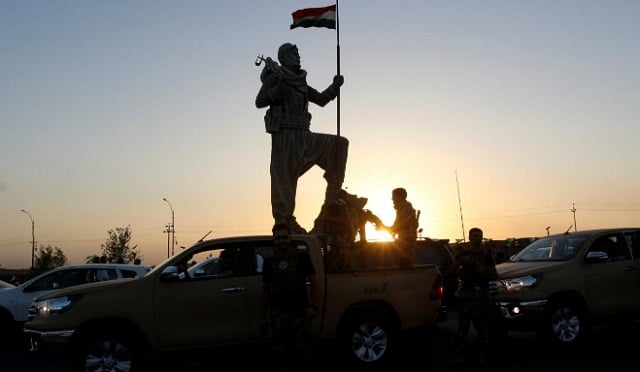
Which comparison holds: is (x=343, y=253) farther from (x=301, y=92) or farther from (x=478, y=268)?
(x=301, y=92)

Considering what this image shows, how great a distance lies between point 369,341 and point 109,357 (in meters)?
3.14

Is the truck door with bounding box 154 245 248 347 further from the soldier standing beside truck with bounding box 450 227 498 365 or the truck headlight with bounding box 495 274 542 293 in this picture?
the truck headlight with bounding box 495 274 542 293

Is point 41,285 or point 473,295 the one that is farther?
point 41,285

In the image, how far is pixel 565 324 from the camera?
10250 mm

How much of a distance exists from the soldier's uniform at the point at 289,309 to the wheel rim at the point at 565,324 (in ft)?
15.7

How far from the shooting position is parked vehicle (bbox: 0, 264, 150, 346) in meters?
12.8

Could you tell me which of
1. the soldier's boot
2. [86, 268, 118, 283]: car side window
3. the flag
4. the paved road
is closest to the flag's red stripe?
the flag

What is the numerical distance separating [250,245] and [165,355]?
1625mm

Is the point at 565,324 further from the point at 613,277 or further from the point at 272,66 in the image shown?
the point at 272,66

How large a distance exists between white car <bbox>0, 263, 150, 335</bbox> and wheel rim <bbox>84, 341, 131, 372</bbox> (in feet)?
16.1

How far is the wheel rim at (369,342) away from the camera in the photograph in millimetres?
8672

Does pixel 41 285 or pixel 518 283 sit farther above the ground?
pixel 41 285

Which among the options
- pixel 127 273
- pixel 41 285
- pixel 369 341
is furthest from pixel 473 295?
pixel 41 285

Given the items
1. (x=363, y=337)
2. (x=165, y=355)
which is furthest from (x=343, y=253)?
(x=165, y=355)
